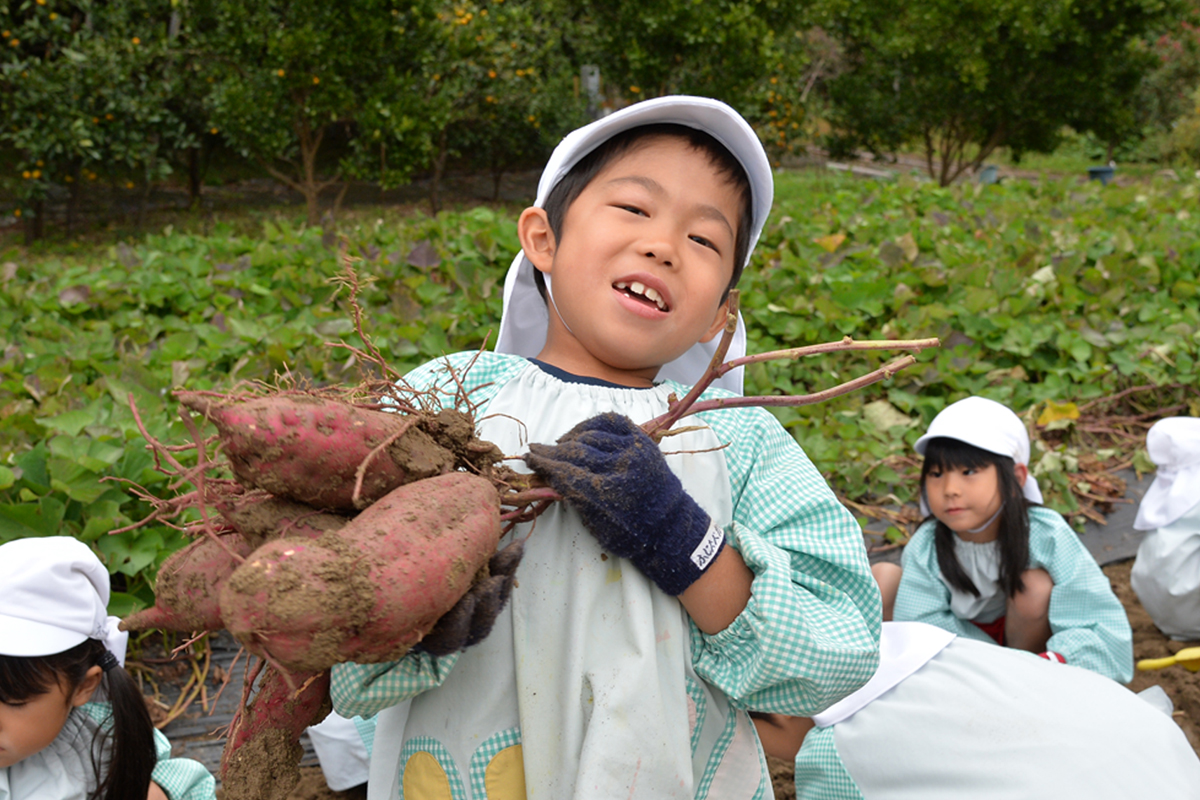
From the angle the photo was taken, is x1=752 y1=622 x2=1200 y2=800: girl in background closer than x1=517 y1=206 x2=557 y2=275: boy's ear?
No

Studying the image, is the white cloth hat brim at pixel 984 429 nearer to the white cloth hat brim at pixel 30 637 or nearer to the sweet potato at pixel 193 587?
the sweet potato at pixel 193 587

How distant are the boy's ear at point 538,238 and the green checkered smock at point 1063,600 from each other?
193 cm

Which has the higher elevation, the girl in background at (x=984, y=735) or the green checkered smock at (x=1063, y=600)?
the girl in background at (x=984, y=735)

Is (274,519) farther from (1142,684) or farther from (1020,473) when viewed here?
(1142,684)

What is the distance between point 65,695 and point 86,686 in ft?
0.18

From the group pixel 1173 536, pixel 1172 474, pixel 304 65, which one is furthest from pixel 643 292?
pixel 304 65

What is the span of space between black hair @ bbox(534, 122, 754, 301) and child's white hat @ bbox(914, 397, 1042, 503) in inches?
58.9

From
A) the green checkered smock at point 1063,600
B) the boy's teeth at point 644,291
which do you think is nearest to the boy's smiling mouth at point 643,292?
the boy's teeth at point 644,291

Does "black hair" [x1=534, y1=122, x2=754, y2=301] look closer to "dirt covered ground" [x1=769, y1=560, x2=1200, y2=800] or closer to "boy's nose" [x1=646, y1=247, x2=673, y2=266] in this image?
"boy's nose" [x1=646, y1=247, x2=673, y2=266]

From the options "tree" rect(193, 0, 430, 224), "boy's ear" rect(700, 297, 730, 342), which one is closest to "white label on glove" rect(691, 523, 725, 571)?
"boy's ear" rect(700, 297, 730, 342)

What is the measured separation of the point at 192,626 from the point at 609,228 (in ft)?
2.44

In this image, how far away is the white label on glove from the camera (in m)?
1.07

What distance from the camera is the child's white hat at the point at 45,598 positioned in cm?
153

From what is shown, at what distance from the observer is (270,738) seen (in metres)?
1.12
